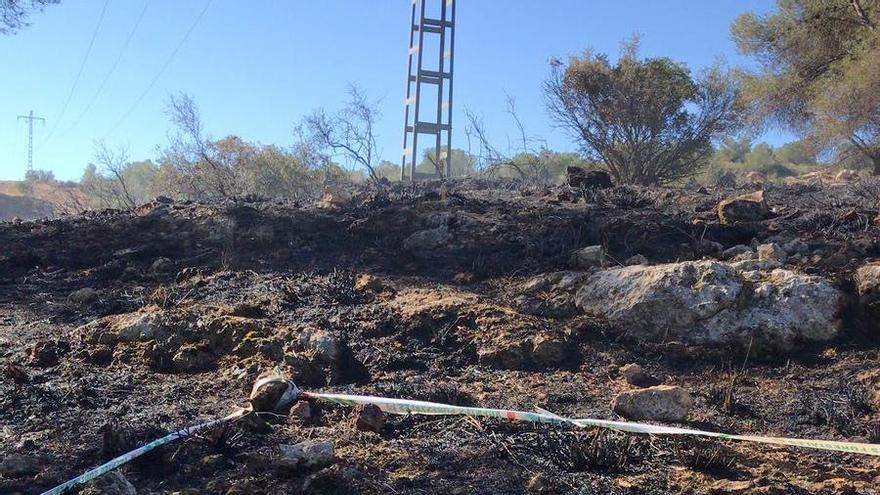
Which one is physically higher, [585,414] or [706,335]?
[706,335]

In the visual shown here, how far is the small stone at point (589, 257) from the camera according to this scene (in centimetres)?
603

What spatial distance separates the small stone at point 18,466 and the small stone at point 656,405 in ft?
9.71

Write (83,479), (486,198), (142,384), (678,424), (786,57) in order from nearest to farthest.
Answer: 1. (83,479)
2. (678,424)
3. (142,384)
4. (486,198)
5. (786,57)

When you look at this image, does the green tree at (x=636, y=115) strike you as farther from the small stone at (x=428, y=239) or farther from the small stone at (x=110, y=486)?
the small stone at (x=110, y=486)

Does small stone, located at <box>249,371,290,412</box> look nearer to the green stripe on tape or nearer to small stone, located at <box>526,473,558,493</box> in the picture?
the green stripe on tape

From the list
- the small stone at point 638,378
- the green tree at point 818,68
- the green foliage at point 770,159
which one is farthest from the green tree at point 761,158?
the small stone at point 638,378

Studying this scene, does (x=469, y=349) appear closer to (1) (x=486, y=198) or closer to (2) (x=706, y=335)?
(2) (x=706, y=335)

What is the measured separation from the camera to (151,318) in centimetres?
538

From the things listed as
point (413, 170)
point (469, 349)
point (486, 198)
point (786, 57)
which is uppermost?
point (786, 57)

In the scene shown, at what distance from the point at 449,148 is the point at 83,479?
15.7m

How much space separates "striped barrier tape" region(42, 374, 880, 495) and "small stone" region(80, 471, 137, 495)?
4 centimetres

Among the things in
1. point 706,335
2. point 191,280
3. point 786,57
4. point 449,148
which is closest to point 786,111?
point 786,57

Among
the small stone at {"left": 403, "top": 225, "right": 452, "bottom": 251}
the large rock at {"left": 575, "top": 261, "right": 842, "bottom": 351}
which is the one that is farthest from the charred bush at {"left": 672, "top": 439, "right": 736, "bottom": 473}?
the small stone at {"left": 403, "top": 225, "right": 452, "bottom": 251}

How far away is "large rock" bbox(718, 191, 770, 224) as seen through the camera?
6.77 meters
